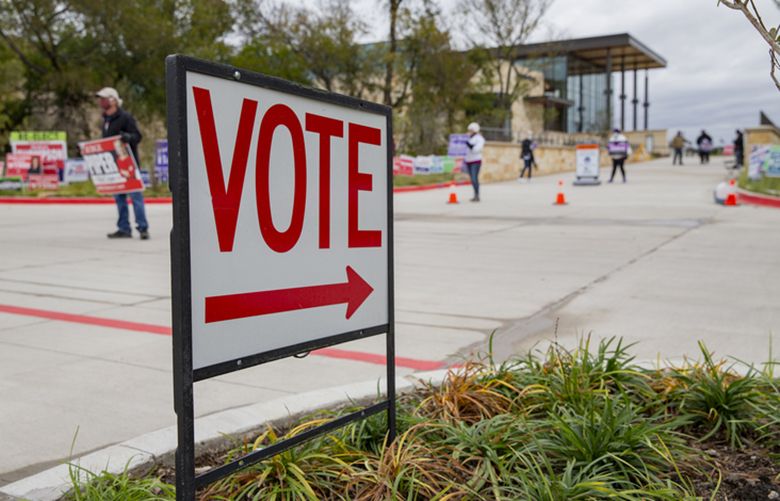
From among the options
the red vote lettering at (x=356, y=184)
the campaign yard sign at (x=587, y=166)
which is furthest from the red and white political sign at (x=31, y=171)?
the red vote lettering at (x=356, y=184)

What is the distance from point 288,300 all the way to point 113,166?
1086cm

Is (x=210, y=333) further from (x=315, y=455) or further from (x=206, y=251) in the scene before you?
(x=315, y=455)

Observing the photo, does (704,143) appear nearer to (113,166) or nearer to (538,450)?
(113,166)

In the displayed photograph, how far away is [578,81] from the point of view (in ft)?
231

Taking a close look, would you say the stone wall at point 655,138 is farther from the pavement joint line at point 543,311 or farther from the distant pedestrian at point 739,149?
the pavement joint line at point 543,311

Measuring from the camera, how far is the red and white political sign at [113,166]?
11909 mm

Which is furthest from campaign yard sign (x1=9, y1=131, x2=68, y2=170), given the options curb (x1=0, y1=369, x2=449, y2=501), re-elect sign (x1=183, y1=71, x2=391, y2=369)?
re-elect sign (x1=183, y1=71, x2=391, y2=369)

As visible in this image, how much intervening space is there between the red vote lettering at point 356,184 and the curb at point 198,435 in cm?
78

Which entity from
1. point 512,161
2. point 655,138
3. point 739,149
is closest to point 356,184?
point 512,161

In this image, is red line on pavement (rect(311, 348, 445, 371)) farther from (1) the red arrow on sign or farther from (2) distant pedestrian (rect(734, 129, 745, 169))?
(2) distant pedestrian (rect(734, 129, 745, 169))

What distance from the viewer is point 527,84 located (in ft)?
166

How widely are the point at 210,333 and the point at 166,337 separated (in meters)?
3.63

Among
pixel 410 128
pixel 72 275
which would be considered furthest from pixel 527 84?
pixel 72 275

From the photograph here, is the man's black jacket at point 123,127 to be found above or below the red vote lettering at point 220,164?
above
